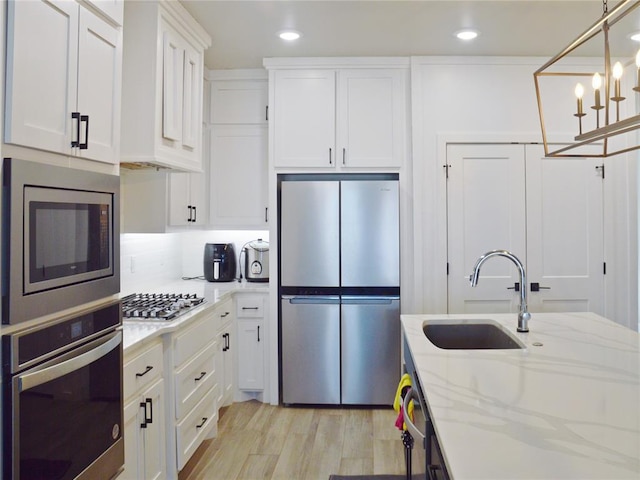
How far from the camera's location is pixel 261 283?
3770 mm

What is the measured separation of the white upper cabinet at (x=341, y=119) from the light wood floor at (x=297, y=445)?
5.82ft

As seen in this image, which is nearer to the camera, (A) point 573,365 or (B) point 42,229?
(B) point 42,229

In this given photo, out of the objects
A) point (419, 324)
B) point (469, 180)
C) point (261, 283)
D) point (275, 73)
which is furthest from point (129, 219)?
point (469, 180)

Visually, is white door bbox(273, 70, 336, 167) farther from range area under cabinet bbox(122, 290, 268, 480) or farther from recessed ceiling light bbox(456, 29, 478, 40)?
range area under cabinet bbox(122, 290, 268, 480)

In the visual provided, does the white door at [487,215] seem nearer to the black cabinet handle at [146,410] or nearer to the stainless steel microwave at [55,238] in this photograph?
the black cabinet handle at [146,410]

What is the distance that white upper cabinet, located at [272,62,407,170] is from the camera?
3.56m

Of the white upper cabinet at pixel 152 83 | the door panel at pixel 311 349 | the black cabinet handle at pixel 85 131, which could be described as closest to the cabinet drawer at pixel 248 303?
the door panel at pixel 311 349

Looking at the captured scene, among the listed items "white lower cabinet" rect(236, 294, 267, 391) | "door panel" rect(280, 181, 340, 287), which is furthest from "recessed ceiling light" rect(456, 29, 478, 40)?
"white lower cabinet" rect(236, 294, 267, 391)

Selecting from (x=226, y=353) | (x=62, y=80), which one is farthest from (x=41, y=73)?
(x=226, y=353)

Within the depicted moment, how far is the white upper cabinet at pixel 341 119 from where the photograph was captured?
356cm

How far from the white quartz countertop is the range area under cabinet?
1109 mm

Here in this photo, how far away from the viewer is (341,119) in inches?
140

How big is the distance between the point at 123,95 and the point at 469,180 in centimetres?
236

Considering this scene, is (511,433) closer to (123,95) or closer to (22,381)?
(22,381)
